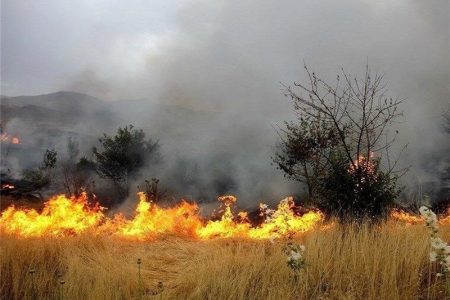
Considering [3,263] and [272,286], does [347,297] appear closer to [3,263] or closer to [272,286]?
[272,286]

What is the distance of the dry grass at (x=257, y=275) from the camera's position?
4.19 m

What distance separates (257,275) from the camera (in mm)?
4883

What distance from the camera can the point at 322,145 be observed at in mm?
14086

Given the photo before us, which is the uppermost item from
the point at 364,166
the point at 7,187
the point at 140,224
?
the point at 364,166

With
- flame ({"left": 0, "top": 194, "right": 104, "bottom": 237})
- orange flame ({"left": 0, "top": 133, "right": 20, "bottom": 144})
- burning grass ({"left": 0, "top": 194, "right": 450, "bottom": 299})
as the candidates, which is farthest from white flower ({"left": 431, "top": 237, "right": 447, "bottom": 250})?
orange flame ({"left": 0, "top": 133, "right": 20, "bottom": 144})

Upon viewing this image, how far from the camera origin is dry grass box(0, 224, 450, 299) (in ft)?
Result: 13.8

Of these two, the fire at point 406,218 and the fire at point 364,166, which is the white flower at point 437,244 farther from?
the fire at point 406,218

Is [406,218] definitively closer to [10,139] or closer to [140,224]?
[140,224]

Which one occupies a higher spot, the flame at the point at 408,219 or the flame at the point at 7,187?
the flame at the point at 408,219

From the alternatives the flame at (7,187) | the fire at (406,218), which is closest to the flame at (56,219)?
the fire at (406,218)

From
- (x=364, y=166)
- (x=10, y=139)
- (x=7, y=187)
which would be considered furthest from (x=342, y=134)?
(x=10, y=139)

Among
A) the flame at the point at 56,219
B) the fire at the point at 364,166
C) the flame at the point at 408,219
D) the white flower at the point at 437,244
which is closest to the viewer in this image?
the white flower at the point at 437,244

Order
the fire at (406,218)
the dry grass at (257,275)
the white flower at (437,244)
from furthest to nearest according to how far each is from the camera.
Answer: the fire at (406,218) < the dry grass at (257,275) < the white flower at (437,244)

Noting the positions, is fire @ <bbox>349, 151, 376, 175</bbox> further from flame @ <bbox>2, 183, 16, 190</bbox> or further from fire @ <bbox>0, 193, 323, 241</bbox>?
flame @ <bbox>2, 183, 16, 190</bbox>
